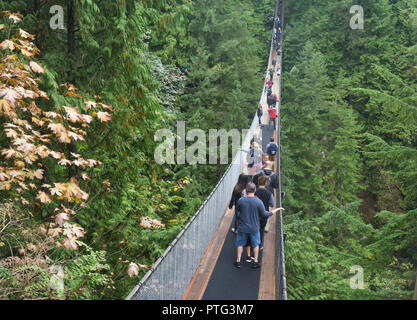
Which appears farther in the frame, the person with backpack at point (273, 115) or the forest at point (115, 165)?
the person with backpack at point (273, 115)

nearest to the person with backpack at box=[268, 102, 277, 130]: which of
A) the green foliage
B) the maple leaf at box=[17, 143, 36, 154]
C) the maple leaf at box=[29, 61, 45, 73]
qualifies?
the green foliage

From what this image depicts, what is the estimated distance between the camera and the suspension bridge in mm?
3331

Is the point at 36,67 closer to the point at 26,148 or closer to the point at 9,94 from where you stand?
the point at 9,94

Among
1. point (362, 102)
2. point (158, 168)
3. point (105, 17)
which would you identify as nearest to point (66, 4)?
point (105, 17)

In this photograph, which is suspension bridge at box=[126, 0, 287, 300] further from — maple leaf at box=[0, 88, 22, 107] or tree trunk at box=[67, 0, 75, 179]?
tree trunk at box=[67, 0, 75, 179]

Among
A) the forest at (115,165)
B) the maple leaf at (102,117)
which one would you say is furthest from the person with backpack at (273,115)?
the maple leaf at (102,117)

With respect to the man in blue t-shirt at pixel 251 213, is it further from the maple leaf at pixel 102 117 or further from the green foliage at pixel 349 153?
the green foliage at pixel 349 153

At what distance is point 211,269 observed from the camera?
4773 mm

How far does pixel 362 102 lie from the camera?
26438 mm

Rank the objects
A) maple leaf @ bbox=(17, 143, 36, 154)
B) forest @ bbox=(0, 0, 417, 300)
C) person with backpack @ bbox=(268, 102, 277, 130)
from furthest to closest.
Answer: person with backpack @ bbox=(268, 102, 277, 130)
forest @ bbox=(0, 0, 417, 300)
maple leaf @ bbox=(17, 143, 36, 154)

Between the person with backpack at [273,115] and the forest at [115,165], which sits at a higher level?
the person with backpack at [273,115]

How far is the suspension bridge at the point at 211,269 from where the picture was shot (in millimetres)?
3331

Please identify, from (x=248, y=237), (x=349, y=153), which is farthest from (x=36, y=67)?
(x=349, y=153)
